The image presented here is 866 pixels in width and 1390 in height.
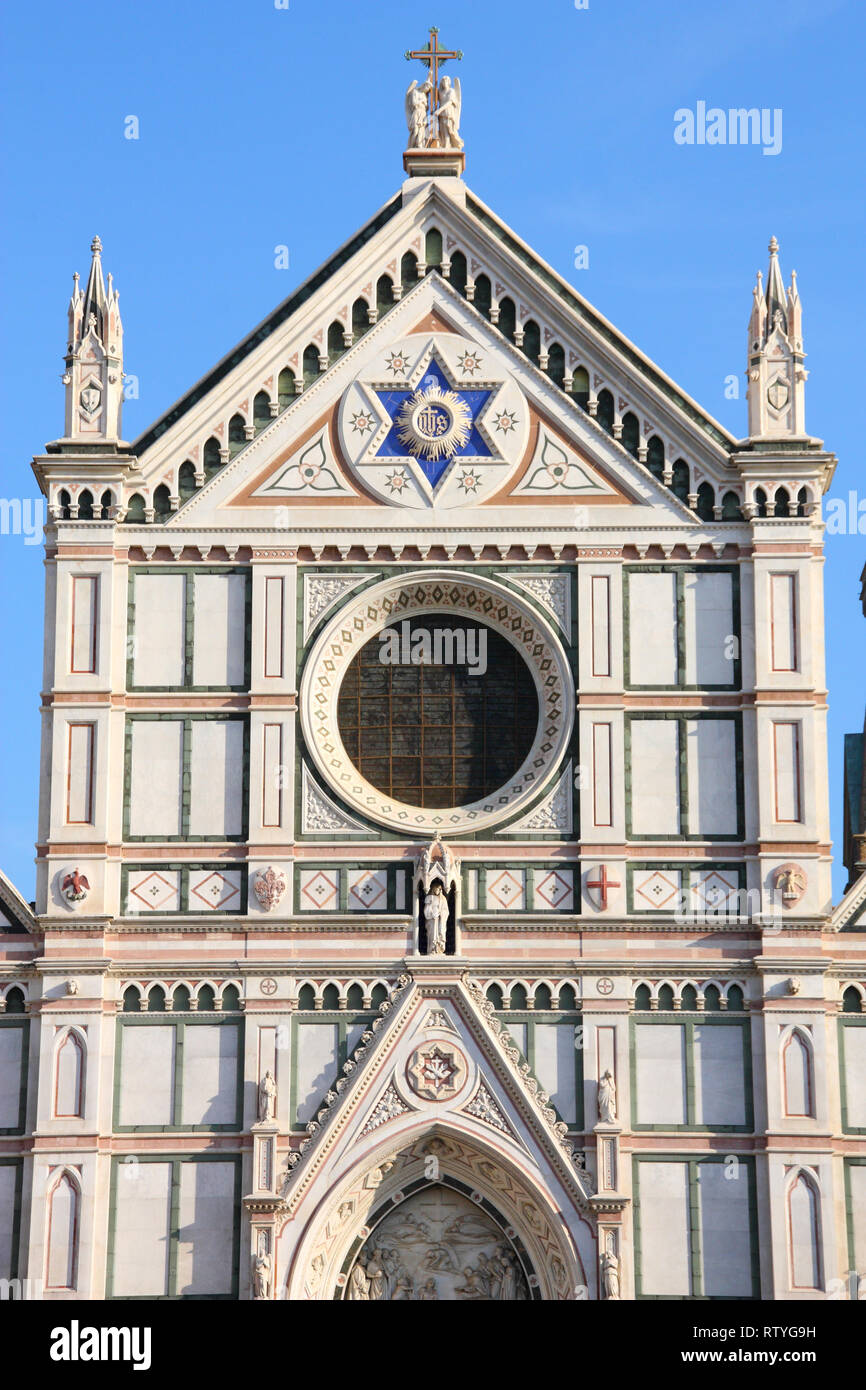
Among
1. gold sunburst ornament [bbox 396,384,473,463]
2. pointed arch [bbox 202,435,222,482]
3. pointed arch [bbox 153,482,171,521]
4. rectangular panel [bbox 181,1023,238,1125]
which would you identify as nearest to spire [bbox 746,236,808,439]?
gold sunburst ornament [bbox 396,384,473,463]

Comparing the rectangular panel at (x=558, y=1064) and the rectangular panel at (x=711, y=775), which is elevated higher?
the rectangular panel at (x=711, y=775)

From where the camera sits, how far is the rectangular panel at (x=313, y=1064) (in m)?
30.1

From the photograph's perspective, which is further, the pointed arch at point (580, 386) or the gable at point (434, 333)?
the pointed arch at point (580, 386)

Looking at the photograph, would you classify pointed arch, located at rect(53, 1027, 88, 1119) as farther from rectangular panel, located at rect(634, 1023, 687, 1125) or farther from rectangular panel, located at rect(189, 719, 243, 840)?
rectangular panel, located at rect(634, 1023, 687, 1125)

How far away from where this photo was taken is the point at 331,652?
104 feet

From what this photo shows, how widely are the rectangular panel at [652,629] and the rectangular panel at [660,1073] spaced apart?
4.13 m

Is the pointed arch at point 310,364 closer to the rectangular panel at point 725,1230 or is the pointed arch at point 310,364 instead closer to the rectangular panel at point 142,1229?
the rectangular panel at point 142,1229

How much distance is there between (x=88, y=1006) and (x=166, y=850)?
6.61 feet

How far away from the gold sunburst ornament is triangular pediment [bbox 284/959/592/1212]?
6335 millimetres

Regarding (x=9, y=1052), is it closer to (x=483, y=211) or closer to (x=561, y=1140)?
(x=561, y=1140)

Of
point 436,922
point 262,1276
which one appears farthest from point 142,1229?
point 436,922

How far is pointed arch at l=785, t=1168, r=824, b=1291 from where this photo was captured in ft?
96.0

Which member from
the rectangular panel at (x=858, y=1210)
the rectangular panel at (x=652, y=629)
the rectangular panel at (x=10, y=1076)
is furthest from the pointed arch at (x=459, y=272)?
Answer: the rectangular panel at (x=858, y=1210)
